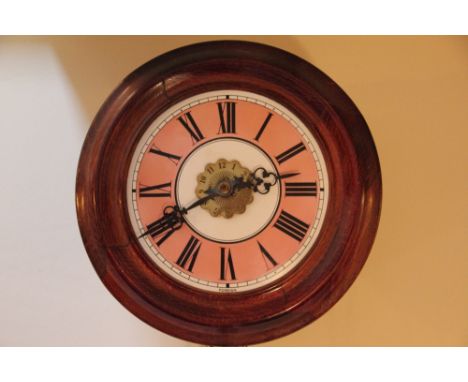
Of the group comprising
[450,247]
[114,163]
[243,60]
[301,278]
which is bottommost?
[301,278]

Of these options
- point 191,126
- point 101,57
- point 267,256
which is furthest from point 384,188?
point 101,57

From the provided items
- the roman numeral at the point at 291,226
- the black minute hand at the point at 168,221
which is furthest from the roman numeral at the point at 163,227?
the roman numeral at the point at 291,226

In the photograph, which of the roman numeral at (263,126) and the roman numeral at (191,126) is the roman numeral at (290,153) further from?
the roman numeral at (191,126)

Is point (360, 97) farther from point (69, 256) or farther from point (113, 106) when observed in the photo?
point (69, 256)

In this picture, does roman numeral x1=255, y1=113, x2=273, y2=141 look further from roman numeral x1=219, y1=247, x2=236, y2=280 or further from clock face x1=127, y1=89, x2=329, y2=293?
roman numeral x1=219, y1=247, x2=236, y2=280

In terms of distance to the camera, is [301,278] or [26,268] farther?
[26,268]

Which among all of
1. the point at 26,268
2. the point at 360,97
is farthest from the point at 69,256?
the point at 360,97

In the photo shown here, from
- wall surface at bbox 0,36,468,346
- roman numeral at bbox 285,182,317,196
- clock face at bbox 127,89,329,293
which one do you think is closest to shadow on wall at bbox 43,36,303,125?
A: wall surface at bbox 0,36,468,346

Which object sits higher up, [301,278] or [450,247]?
[450,247]
